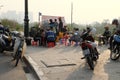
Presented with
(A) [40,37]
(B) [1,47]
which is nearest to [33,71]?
(B) [1,47]

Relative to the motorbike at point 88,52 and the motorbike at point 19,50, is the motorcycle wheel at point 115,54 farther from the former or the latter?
the motorbike at point 19,50

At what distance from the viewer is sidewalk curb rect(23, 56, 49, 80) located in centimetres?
900

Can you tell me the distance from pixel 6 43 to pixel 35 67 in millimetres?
4156

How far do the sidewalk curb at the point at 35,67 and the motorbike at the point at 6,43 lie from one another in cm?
158

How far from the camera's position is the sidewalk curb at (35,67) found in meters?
9.00

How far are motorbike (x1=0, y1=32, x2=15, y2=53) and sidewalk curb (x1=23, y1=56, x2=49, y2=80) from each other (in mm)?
1580

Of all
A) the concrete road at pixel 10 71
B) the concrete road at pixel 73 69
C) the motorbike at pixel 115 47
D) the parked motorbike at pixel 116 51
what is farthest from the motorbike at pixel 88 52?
the concrete road at pixel 10 71

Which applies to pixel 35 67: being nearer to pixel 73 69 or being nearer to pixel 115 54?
pixel 73 69

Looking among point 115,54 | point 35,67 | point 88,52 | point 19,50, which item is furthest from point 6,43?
point 88,52

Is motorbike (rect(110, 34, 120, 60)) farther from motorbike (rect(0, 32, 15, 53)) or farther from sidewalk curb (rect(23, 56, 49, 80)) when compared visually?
motorbike (rect(0, 32, 15, 53))

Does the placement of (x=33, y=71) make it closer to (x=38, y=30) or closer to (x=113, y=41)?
(x=113, y=41)

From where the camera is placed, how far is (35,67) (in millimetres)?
10398

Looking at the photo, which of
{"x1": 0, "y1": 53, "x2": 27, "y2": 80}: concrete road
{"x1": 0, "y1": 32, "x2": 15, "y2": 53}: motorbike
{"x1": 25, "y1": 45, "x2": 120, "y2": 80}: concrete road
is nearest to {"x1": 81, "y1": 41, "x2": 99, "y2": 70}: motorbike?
{"x1": 25, "y1": 45, "x2": 120, "y2": 80}: concrete road

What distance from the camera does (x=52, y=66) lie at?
1058 cm
